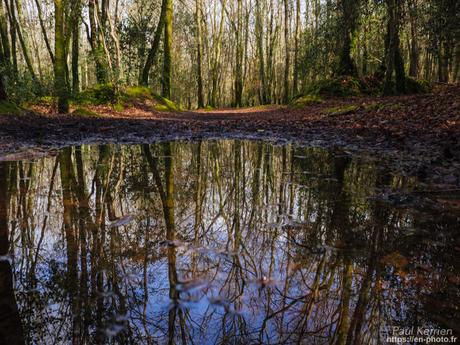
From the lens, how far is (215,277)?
1487 mm

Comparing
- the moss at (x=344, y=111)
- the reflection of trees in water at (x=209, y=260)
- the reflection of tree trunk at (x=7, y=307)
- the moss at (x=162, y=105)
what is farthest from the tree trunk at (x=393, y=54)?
the reflection of tree trunk at (x=7, y=307)

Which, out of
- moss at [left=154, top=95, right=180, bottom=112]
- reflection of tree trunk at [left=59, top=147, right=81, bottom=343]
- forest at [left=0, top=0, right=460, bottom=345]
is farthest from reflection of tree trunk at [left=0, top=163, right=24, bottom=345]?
moss at [left=154, top=95, right=180, bottom=112]

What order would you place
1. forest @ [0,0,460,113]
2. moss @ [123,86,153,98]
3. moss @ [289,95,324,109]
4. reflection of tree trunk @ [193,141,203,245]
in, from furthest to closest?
moss @ [123,86,153,98], moss @ [289,95,324,109], forest @ [0,0,460,113], reflection of tree trunk @ [193,141,203,245]

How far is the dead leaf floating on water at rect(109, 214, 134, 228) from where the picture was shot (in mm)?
2089

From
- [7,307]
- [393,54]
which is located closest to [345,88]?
[393,54]

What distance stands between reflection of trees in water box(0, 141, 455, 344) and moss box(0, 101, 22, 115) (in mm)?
6472

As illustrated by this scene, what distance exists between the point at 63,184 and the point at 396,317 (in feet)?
Result: 9.55

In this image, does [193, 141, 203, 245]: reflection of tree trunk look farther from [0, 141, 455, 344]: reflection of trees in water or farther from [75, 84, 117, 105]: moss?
[75, 84, 117, 105]: moss

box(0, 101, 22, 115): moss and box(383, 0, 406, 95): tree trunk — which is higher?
box(383, 0, 406, 95): tree trunk

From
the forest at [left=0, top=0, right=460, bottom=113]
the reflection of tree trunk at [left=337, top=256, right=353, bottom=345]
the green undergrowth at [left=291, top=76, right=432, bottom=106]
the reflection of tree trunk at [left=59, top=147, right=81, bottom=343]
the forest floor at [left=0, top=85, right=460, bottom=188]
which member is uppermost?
the forest at [left=0, top=0, right=460, bottom=113]

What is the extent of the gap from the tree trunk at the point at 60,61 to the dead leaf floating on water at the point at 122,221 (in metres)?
9.46

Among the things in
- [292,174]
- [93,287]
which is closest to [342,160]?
[292,174]

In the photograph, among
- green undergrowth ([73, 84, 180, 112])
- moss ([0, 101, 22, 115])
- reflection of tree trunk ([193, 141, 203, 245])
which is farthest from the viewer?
green undergrowth ([73, 84, 180, 112])

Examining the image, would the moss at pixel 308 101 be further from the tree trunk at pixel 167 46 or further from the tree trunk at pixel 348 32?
the tree trunk at pixel 167 46
